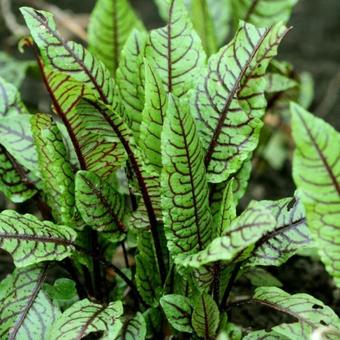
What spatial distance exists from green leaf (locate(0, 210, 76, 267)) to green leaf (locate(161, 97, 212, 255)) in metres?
0.19

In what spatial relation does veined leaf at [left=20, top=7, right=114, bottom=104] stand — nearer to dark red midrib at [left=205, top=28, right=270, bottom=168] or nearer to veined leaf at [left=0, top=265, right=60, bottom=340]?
dark red midrib at [left=205, top=28, right=270, bottom=168]

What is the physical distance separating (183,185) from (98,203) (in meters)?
0.19

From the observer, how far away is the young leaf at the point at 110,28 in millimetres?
1680

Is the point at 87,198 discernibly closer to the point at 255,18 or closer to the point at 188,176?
the point at 188,176

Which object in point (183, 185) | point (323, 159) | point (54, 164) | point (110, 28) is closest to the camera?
point (323, 159)

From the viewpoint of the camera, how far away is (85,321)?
1199 millimetres

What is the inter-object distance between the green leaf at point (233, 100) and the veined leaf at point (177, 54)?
7 cm

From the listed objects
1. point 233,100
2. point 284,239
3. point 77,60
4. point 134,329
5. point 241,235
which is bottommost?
point 134,329

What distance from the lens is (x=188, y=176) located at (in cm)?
118

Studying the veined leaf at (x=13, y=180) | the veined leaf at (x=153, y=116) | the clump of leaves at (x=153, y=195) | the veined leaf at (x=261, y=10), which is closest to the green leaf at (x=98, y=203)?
the clump of leaves at (x=153, y=195)

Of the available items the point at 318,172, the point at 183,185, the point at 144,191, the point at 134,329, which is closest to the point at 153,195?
the point at 144,191

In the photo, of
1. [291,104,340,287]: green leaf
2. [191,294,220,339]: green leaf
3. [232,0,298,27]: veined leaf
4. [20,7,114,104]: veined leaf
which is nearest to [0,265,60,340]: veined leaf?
[191,294,220,339]: green leaf

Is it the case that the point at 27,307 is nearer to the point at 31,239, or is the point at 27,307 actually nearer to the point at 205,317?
the point at 31,239

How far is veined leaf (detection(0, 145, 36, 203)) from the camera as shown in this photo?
4.74 ft
